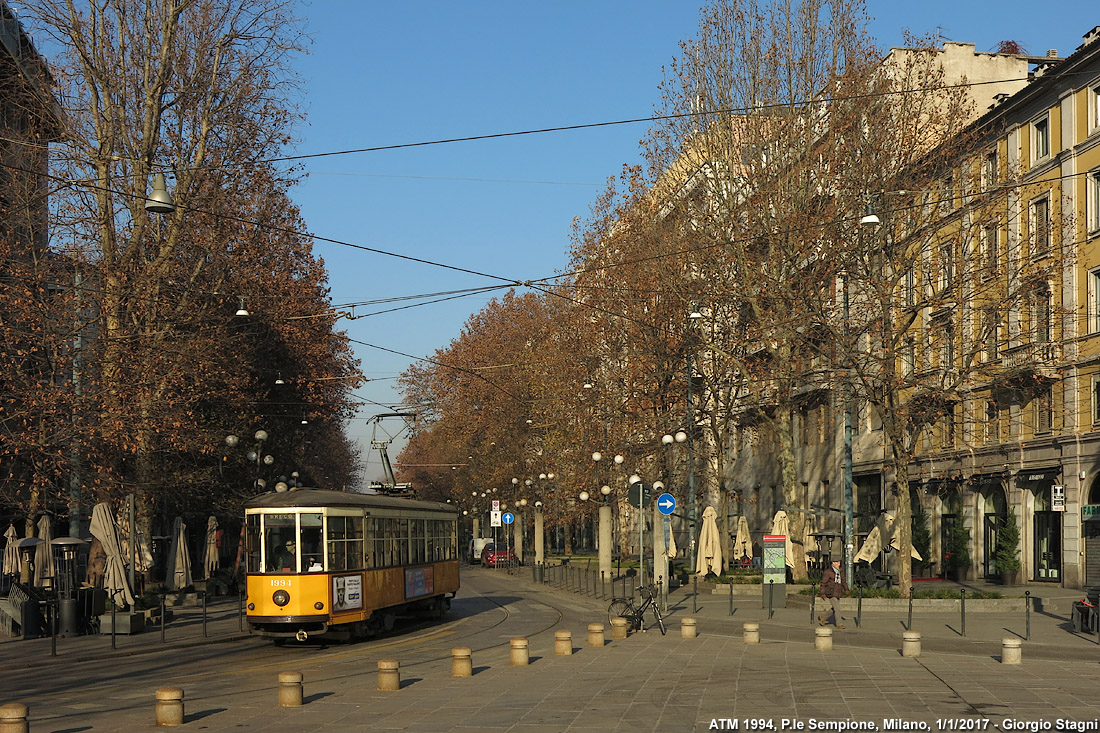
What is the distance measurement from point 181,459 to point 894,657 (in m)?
23.1

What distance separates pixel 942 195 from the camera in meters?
31.5

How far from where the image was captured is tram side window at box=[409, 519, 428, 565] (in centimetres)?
2806

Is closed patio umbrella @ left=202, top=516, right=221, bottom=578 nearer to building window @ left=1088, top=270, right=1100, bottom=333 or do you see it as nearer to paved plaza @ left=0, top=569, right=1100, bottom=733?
paved plaza @ left=0, top=569, right=1100, bottom=733

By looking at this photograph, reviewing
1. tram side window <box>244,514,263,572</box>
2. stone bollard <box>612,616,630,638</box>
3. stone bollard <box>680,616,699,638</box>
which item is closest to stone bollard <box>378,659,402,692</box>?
tram side window <box>244,514,263,572</box>

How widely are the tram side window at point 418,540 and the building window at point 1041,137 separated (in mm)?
23746

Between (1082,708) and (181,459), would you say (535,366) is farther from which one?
(1082,708)

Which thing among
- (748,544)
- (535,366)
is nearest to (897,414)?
(748,544)

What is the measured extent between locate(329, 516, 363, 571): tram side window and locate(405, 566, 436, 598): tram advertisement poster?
3.34 m

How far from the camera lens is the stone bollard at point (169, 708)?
1309 centimetres

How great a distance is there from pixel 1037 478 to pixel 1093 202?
344 inches

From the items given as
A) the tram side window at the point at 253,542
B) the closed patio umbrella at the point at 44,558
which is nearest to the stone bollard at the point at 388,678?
the tram side window at the point at 253,542

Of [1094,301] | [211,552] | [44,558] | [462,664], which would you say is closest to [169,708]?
[462,664]

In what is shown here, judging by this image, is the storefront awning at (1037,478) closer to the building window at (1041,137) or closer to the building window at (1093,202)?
the building window at (1093,202)

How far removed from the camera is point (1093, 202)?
1446 inches
